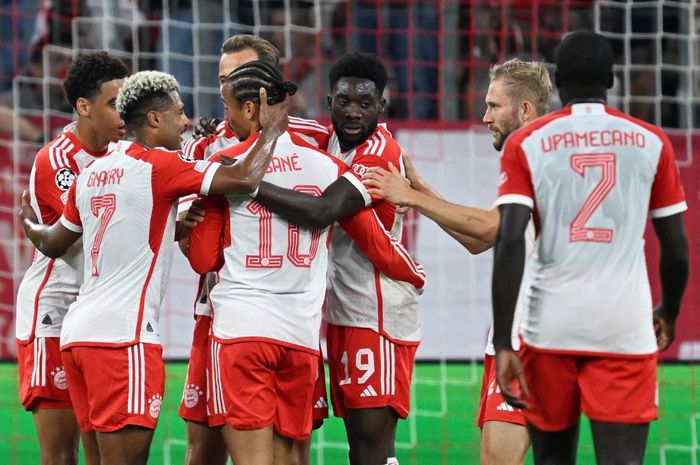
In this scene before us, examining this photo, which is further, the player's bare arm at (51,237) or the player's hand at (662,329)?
the player's bare arm at (51,237)

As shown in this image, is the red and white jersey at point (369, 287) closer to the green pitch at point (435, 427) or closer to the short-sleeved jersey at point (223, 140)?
the short-sleeved jersey at point (223, 140)

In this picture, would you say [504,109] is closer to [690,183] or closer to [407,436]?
[407,436]

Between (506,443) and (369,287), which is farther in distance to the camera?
(369,287)

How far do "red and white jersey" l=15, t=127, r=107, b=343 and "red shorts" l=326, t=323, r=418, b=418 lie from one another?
1151 mm

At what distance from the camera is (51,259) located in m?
5.16

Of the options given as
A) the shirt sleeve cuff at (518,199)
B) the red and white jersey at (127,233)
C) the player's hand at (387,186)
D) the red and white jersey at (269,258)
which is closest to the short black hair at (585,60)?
the shirt sleeve cuff at (518,199)

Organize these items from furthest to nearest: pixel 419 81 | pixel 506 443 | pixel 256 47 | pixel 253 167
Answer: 1. pixel 419 81
2. pixel 256 47
3. pixel 506 443
4. pixel 253 167

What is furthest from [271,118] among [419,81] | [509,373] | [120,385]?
[419,81]

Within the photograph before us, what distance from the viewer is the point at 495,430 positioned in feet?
16.4

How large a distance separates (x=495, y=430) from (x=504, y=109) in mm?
1381

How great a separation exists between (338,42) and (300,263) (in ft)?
22.0

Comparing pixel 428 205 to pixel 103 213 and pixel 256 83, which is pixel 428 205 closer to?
pixel 256 83

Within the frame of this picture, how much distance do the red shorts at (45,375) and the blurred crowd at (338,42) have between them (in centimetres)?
510

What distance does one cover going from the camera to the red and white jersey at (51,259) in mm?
5074
